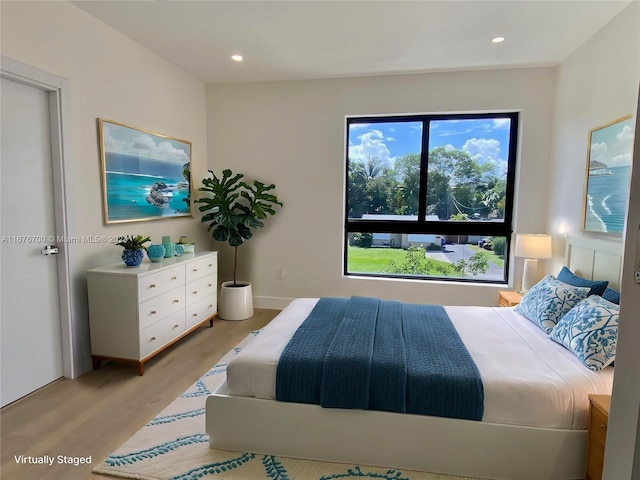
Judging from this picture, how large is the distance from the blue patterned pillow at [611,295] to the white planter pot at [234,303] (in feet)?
10.5

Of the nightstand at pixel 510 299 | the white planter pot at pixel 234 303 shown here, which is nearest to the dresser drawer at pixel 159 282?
the white planter pot at pixel 234 303

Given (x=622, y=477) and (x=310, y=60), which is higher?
(x=310, y=60)

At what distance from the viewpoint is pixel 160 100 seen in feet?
11.5

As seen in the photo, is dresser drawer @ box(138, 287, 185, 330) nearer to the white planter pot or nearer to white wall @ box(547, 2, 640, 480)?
the white planter pot

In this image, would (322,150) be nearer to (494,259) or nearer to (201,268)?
(201,268)

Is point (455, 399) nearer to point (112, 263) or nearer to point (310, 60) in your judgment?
point (112, 263)

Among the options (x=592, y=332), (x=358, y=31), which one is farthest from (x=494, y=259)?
(x=358, y=31)

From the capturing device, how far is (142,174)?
326 cm

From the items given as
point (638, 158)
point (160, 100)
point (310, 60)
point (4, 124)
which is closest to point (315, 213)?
point (310, 60)

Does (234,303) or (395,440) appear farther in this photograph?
(234,303)

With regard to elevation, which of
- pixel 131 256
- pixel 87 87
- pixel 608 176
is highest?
pixel 87 87

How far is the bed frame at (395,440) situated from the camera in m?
1.66

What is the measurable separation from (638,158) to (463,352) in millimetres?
1523

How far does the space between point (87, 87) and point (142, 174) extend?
800 millimetres
